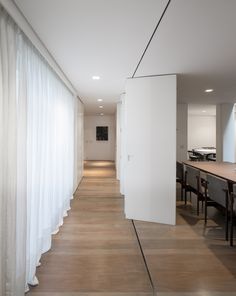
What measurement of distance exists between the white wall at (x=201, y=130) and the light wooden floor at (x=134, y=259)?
8830 mm

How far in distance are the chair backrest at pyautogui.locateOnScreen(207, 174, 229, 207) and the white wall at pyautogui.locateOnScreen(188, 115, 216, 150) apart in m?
9.38

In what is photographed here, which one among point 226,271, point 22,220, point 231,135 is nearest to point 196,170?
point 226,271

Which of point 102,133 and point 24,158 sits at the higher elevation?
point 102,133

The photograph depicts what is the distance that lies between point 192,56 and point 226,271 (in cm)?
265

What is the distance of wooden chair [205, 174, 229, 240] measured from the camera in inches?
137

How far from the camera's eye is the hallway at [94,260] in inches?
93.9

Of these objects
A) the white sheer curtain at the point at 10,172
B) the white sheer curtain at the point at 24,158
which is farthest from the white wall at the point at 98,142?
the white sheer curtain at the point at 10,172

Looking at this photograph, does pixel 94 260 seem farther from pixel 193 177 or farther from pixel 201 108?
pixel 201 108

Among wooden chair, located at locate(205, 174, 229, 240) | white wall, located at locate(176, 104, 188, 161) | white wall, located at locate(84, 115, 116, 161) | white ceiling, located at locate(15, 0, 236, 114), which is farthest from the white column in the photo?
white wall, located at locate(84, 115, 116, 161)

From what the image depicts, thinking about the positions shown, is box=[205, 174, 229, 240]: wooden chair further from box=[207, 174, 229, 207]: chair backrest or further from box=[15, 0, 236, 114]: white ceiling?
box=[15, 0, 236, 114]: white ceiling

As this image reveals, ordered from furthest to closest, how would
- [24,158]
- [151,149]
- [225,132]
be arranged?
[225,132] → [151,149] → [24,158]

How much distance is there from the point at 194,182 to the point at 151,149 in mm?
1171

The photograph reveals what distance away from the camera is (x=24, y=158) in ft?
7.60

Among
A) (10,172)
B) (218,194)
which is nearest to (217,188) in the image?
(218,194)
